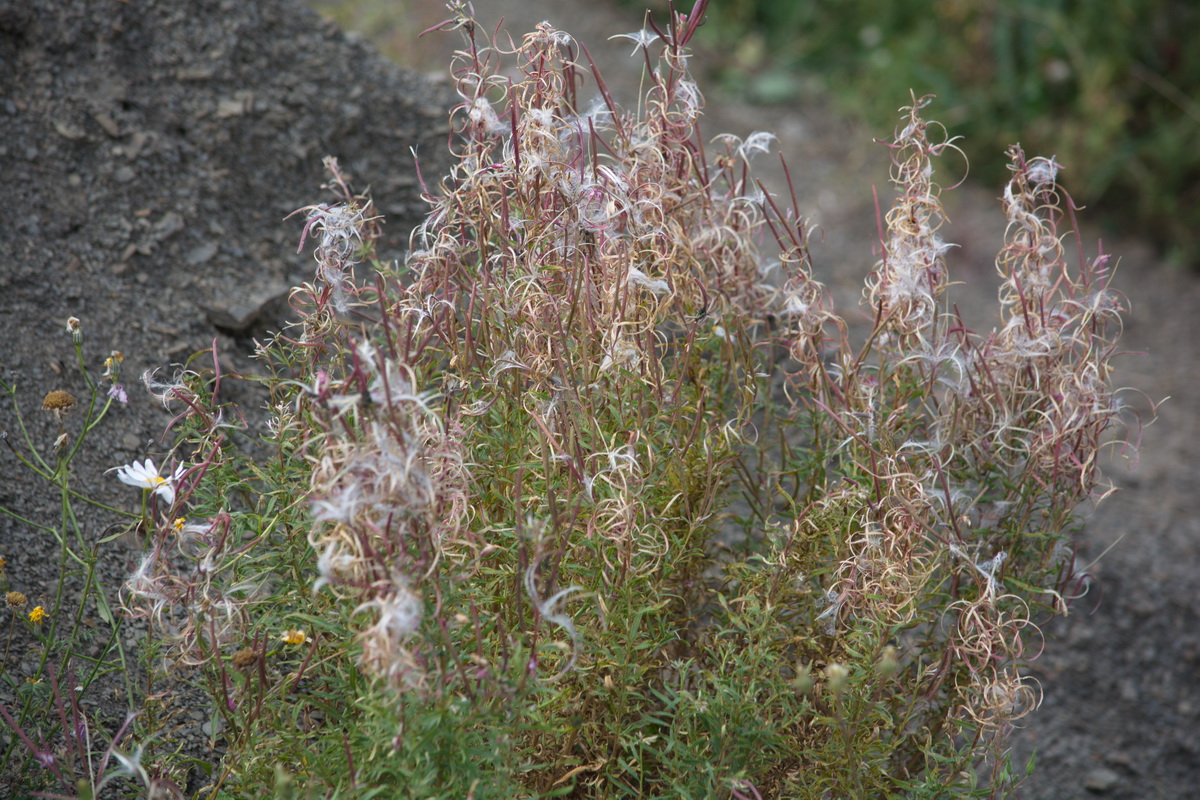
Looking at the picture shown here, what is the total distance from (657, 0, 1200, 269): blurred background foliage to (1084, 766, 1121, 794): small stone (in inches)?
117

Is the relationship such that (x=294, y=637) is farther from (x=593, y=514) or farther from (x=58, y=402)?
(x=58, y=402)

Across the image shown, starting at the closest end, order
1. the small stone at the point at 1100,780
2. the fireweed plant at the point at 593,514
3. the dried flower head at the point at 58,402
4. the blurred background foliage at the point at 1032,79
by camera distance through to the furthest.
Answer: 1. the fireweed plant at the point at 593,514
2. the dried flower head at the point at 58,402
3. the small stone at the point at 1100,780
4. the blurred background foliage at the point at 1032,79

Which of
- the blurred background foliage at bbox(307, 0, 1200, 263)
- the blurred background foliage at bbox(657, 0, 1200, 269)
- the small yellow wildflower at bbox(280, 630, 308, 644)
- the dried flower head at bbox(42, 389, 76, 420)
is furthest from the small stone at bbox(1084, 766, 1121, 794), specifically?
the blurred background foliage at bbox(657, 0, 1200, 269)

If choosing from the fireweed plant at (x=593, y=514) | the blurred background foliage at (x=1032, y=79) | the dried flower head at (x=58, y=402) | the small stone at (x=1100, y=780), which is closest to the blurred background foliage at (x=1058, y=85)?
the blurred background foliage at (x=1032, y=79)

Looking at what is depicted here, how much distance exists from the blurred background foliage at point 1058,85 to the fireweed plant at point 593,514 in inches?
128

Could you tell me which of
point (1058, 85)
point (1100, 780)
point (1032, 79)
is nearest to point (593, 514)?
point (1100, 780)

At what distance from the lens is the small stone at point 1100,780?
2.18 meters

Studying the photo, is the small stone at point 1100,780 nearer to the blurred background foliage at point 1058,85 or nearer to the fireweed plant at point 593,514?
the fireweed plant at point 593,514

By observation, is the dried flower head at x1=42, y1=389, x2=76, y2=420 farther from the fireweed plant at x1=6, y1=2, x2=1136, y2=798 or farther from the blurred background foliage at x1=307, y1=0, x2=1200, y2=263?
the blurred background foliage at x1=307, y1=0, x2=1200, y2=263

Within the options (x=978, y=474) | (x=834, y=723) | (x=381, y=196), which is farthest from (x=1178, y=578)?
(x=381, y=196)

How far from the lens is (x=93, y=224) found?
2246 millimetres

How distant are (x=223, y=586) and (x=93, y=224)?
1.26 metres

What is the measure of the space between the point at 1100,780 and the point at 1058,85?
3.59 m

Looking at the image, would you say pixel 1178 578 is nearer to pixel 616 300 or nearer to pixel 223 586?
pixel 616 300
